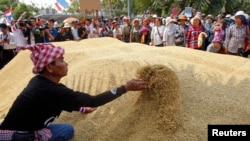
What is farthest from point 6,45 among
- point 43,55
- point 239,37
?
point 43,55

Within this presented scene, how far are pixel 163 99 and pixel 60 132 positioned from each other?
84 cm

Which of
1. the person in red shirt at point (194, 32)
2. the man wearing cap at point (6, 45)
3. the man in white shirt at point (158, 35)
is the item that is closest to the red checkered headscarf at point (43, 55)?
the person in red shirt at point (194, 32)

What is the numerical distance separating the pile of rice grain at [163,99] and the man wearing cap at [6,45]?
3.60 m

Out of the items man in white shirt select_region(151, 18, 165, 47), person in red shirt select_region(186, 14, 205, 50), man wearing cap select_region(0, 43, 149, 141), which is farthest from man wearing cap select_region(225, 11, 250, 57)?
man wearing cap select_region(0, 43, 149, 141)

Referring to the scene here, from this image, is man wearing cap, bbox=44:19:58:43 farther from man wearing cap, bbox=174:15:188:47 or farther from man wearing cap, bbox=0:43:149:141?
man wearing cap, bbox=0:43:149:141

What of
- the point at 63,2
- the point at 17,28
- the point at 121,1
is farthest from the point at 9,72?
the point at 121,1

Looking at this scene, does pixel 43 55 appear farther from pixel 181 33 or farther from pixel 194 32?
pixel 181 33

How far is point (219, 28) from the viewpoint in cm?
659

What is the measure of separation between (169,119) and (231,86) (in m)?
1.15

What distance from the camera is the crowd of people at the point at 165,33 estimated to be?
6.05 meters

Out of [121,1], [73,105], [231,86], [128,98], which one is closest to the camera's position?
[73,105]

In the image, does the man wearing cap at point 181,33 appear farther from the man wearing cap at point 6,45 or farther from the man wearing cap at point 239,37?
the man wearing cap at point 6,45

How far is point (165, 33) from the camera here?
7.16m

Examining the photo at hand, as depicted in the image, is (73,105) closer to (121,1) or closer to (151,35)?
(151,35)
